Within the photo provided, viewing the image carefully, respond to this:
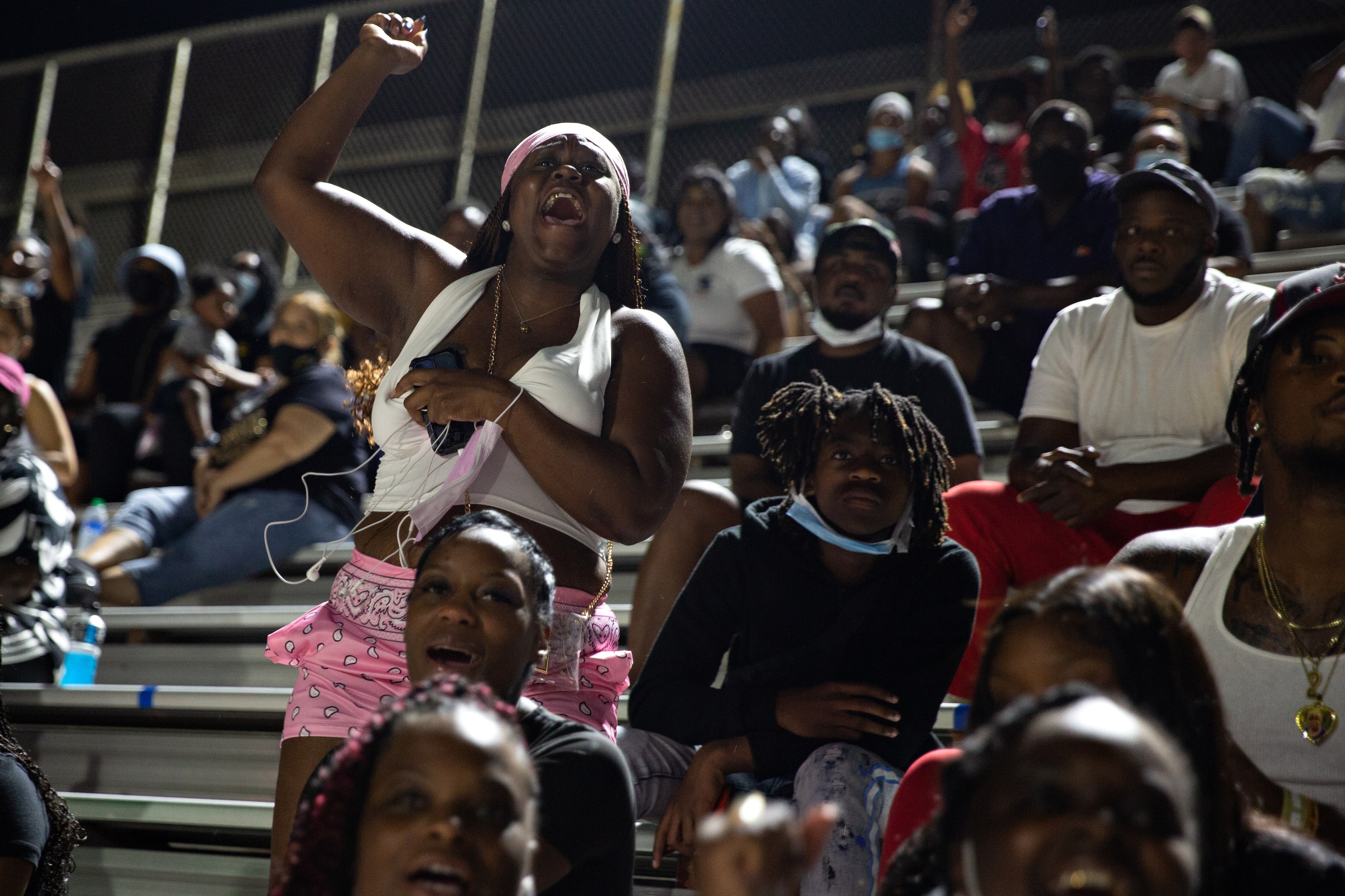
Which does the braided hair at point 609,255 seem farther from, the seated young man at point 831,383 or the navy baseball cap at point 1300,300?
the navy baseball cap at point 1300,300

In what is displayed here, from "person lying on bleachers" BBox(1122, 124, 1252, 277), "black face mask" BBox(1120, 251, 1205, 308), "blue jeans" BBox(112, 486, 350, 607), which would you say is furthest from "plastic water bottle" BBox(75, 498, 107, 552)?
"person lying on bleachers" BBox(1122, 124, 1252, 277)

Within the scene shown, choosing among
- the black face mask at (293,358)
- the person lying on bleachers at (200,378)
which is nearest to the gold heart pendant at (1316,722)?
the black face mask at (293,358)

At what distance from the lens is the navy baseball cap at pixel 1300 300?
91.5 inches

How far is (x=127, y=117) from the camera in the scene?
11.2 m

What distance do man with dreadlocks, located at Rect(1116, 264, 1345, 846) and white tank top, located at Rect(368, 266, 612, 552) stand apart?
39.9 inches

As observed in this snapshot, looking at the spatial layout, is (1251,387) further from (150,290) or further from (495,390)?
(150,290)

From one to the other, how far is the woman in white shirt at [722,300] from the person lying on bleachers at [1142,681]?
3767 mm

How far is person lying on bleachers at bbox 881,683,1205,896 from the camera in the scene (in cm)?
115

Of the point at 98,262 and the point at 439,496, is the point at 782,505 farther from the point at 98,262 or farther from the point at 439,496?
the point at 98,262

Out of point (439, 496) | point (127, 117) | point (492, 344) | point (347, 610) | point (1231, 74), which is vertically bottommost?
point (347, 610)

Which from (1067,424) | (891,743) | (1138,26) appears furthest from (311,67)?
(891,743)

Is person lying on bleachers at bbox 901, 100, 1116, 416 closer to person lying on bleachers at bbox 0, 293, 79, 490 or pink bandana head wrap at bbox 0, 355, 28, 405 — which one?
pink bandana head wrap at bbox 0, 355, 28, 405

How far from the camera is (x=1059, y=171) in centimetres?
475

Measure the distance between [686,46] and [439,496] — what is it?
351 inches
